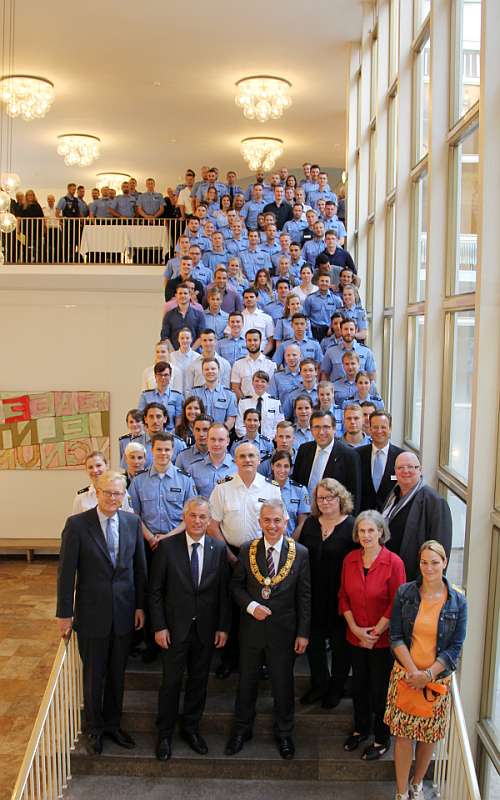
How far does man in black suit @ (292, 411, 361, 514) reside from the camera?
621 centimetres

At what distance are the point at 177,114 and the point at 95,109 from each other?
1913mm

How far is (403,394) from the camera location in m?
10.2

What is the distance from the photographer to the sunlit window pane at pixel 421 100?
961cm

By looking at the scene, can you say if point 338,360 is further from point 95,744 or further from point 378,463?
point 95,744

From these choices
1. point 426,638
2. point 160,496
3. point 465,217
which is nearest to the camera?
point 426,638

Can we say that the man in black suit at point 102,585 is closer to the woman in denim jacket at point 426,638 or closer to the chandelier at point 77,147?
the woman in denim jacket at point 426,638

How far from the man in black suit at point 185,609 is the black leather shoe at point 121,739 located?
0.23 meters

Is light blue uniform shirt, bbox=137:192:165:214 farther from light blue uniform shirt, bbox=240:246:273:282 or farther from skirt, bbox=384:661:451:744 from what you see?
skirt, bbox=384:661:451:744

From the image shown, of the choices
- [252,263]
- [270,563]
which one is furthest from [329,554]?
[252,263]

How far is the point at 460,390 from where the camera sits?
7.44 metres

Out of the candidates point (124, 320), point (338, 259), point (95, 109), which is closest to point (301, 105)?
point (95, 109)

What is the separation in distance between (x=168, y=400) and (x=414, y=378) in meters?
3.21

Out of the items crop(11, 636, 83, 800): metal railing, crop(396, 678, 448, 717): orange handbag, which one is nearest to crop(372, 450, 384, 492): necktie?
crop(396, 678, 448, 717): orange handbag

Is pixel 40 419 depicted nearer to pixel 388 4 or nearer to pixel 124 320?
pixel 124 320
